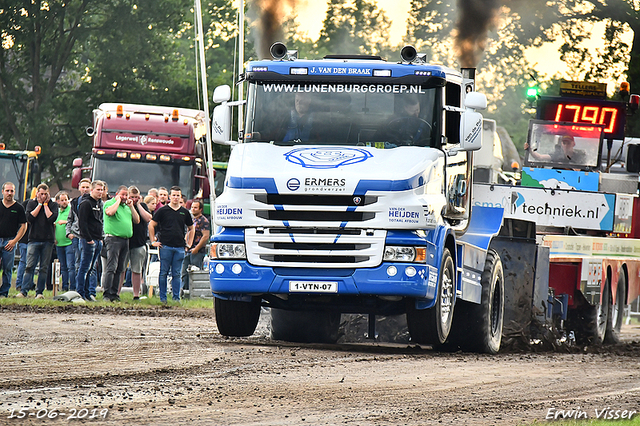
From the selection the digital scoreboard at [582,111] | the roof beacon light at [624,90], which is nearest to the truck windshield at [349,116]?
the digital scoreboard at [582,111]

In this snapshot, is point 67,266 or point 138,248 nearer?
point 138,248

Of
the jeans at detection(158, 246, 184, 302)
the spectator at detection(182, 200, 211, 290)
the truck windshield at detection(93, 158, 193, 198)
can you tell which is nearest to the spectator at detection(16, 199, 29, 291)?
the jeans at detection(158, 246, 184, 302)

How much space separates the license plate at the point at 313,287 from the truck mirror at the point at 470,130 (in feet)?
7.01

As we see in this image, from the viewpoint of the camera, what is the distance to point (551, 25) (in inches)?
1332

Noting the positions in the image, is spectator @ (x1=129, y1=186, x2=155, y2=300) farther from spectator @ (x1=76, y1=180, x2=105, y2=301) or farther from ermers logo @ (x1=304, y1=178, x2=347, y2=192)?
ermers logo @ (x1=304, y1=178, x2=347, y2=192)

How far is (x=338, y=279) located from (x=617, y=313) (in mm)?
8612

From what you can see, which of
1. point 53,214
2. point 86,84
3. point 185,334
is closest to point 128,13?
point 86,84

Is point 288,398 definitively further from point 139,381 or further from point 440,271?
point 440,271

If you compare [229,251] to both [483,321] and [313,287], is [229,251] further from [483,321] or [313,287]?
[483,321]

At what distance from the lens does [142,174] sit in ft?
86.8

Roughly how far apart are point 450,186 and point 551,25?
2204 cm

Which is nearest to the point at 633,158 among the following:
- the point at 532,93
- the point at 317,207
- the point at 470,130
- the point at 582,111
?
the point at 532,93

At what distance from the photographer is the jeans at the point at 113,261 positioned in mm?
19906

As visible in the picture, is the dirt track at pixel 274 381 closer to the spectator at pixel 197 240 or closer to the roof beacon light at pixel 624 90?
the spectator at pixel 197 240
